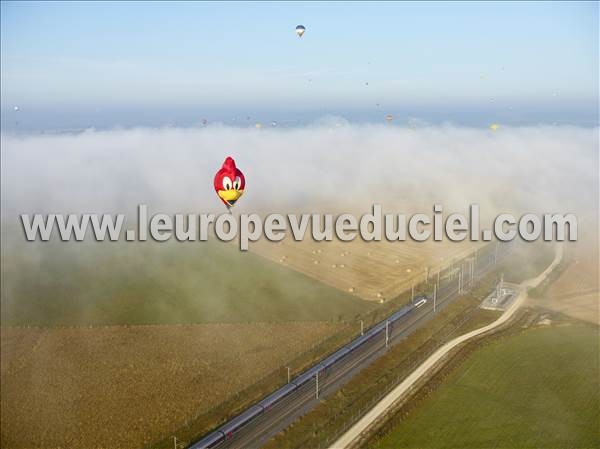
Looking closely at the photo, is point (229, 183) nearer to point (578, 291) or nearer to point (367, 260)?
point (367, 260)

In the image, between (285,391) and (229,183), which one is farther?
(229,183)

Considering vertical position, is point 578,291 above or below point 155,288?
below

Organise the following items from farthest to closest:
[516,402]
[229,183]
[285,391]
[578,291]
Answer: [578,291] < [229,183] < [285,391] < [516,402]

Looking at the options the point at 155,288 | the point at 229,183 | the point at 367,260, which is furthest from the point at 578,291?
the point at 155,288

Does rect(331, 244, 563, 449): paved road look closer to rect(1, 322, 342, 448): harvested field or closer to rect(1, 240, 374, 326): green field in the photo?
rect(1, 322, 342, 448): harvested field

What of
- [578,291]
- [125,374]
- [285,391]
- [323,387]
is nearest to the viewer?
[285,391]

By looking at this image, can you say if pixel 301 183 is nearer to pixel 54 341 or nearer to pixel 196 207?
pixel 196 207

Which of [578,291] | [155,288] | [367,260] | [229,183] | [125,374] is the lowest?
[125,374]
